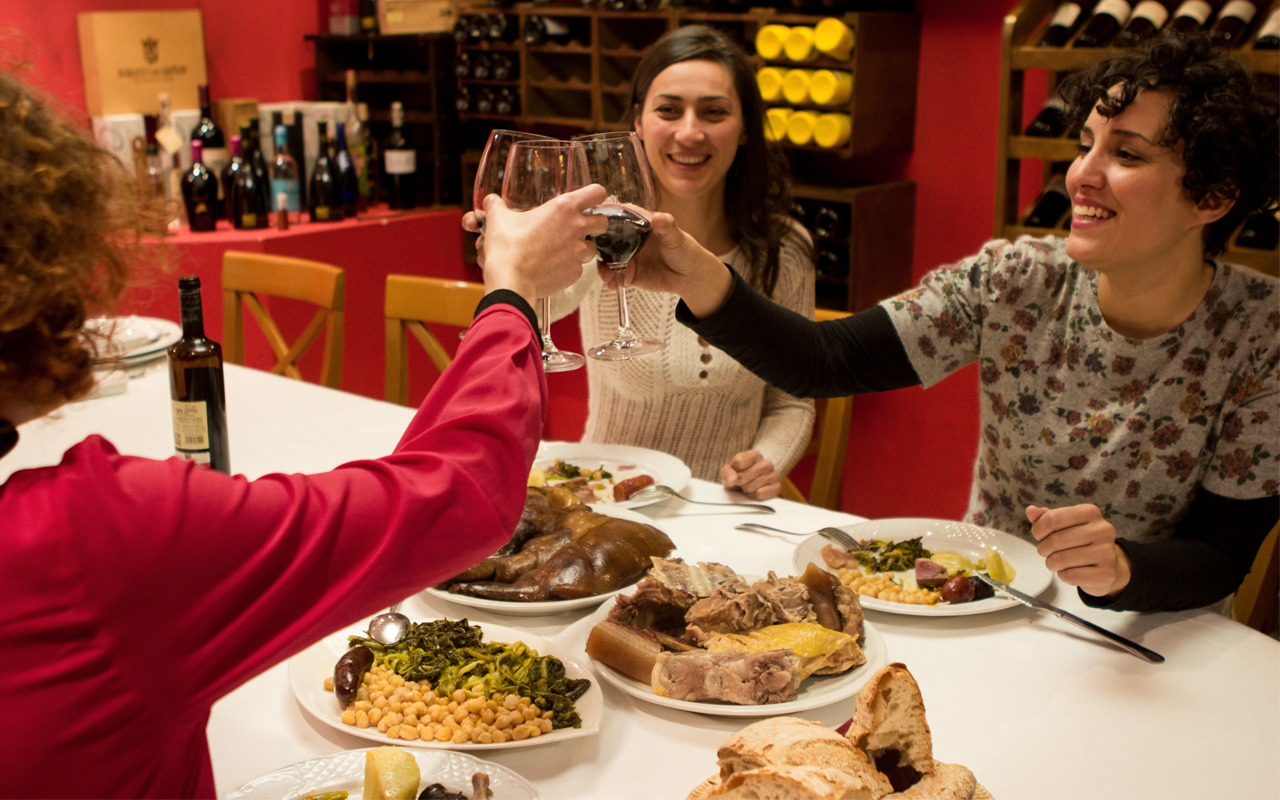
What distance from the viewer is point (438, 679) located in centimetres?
113

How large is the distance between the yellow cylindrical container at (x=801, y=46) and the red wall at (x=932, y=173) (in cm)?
44

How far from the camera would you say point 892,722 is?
2.65ft

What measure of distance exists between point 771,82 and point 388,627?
8.72 feet

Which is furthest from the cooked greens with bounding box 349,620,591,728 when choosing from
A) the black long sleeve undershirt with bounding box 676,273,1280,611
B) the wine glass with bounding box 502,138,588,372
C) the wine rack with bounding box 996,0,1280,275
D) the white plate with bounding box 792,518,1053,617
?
the wine rack with bounding box 996,0,1280,275

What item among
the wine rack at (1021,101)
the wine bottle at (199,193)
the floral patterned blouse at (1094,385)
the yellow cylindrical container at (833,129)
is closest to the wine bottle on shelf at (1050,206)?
the wine rack at (1021,101)

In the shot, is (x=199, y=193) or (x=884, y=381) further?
(x=199, y=193)

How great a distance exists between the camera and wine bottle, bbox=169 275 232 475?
1.58m

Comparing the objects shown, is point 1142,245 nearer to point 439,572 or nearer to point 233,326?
point 439,572

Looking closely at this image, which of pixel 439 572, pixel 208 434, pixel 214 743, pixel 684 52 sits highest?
pixel 684 52

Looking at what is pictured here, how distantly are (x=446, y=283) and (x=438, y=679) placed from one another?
168 centimetres

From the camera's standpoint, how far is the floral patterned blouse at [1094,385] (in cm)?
163

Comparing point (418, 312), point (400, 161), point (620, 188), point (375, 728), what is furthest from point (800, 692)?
point (400, 161)

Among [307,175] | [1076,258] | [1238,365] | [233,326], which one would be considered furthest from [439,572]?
[307,175]

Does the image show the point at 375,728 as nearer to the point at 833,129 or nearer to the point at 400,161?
the point at 833,129
